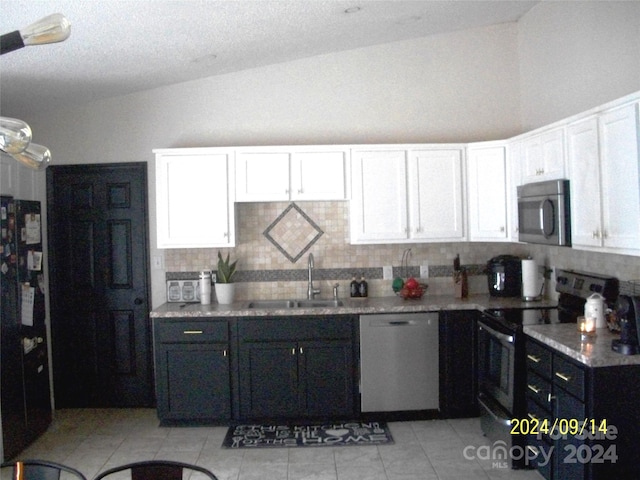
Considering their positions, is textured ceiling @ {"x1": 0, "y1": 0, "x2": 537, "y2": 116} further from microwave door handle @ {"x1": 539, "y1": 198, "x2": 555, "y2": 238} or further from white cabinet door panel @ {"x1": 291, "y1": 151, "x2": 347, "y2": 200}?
microwave door handle @ {"x1": 539, "y1": 198, "x2": 555, "y2": 238}

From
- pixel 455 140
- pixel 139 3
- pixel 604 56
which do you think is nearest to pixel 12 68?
pixel 139 3

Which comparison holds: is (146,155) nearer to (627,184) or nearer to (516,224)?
(516,224)

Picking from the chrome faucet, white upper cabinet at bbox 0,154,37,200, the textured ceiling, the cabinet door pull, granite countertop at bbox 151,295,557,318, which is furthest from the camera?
the chrome faucet

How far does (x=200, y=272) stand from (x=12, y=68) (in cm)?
212

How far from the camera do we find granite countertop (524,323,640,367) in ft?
9.32

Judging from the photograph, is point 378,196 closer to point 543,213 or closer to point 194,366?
point 543,213

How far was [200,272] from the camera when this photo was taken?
5004 mm

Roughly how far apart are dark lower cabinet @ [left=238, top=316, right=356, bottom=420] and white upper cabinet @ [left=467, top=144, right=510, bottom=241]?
130 centimetres

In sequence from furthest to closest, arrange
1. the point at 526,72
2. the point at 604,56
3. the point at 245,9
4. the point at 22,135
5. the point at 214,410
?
the point at 526,72 < the point at 214,410 < the point at 604,56 < the point at 245,9 < the point at 22,135

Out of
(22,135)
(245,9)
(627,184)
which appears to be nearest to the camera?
(22,135)

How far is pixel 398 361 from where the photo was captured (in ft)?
14.7

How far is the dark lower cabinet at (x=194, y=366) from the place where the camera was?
4.46 meters

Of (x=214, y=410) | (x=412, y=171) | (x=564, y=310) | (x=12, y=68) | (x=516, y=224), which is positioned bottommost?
(x=214, y=410)

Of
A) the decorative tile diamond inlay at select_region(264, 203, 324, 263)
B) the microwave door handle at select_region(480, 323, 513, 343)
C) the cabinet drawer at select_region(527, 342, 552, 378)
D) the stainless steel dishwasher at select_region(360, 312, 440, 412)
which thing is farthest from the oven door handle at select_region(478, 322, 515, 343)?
the decorative tile diamond inlay at select_region(264, 203, 324, 263)
